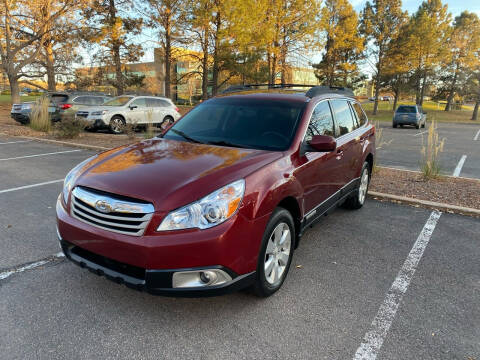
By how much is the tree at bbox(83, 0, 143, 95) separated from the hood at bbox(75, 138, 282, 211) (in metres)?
22.1

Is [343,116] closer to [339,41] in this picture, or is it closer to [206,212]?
[206,212]

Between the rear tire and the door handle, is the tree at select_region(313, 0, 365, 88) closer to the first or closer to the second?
the rear tire

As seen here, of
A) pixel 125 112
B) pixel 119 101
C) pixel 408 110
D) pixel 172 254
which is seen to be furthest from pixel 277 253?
pixel 408 110

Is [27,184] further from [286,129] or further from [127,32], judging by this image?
[127,32]

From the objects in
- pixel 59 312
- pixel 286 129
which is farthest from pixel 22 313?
pixel 286 129

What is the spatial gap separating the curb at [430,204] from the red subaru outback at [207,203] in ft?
8.35

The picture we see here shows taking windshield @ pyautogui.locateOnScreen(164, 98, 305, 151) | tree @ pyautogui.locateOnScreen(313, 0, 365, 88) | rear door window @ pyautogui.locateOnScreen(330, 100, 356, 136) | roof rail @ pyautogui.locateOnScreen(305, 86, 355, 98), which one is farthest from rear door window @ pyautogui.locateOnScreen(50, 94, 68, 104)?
tree @ pyautogui.locateOnScreen(313, 0, 365, 88)

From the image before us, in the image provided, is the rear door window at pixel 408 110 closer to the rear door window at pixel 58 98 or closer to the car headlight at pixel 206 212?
the rear door window at pixel 58 98

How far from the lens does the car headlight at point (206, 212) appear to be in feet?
7.72

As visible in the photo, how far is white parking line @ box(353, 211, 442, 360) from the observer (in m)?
2.39

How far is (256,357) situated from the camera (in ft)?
7.52

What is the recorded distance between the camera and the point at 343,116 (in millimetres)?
4609

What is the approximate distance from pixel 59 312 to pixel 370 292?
2.59 meters

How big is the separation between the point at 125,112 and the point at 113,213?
13233mm
